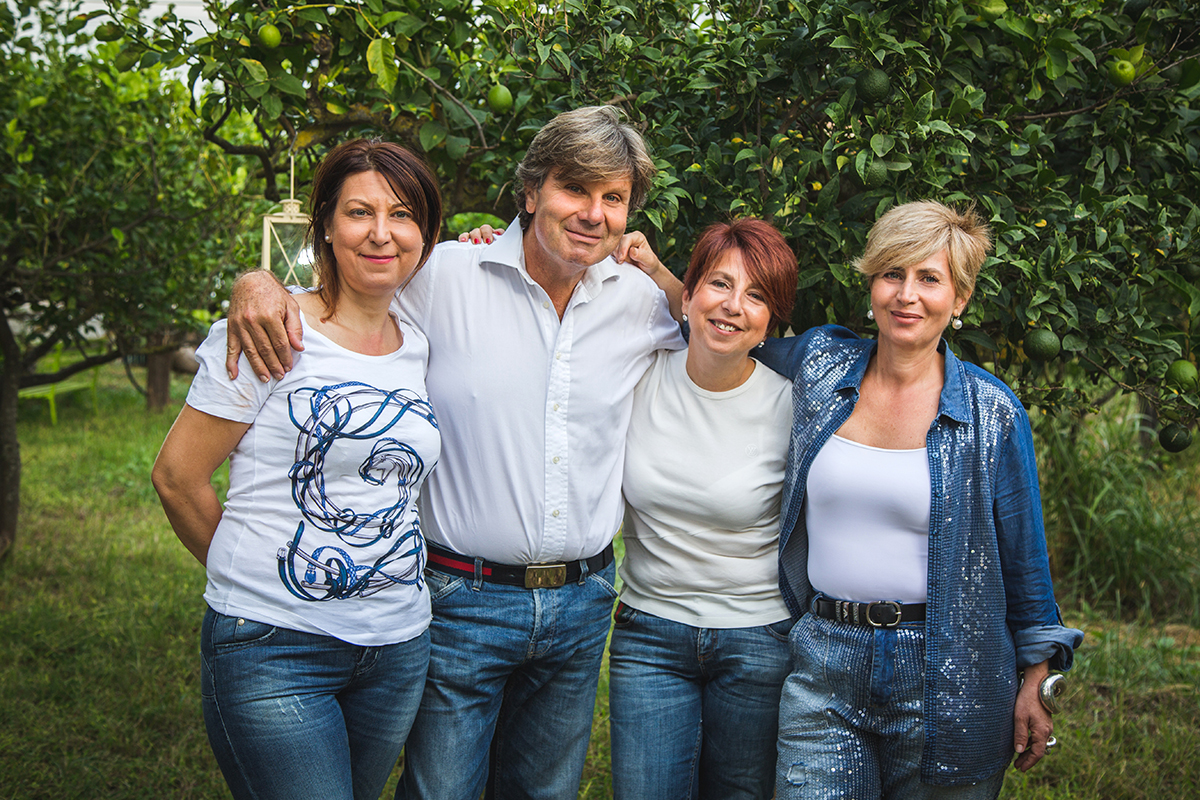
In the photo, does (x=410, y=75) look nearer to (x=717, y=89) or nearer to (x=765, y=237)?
(x=717, y=89)

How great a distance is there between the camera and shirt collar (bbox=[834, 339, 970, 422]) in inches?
78.5

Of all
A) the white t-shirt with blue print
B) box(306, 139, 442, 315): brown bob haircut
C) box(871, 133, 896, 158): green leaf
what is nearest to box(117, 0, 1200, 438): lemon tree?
box(871, 133, 896, 158): green leaf

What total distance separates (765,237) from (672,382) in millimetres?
443

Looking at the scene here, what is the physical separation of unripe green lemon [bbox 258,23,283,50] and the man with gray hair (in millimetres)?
722

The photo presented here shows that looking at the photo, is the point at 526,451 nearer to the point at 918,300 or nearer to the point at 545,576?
the point at 545,576

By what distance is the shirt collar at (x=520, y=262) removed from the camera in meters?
2.26

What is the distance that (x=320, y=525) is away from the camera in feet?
6.06

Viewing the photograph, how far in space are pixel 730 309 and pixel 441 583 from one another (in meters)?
0.95

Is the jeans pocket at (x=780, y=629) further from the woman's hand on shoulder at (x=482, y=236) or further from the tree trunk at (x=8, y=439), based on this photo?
the tree trunk at (x=8, y=439)

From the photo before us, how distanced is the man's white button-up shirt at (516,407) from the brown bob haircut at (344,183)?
8.8 inches

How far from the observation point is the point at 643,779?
226cm

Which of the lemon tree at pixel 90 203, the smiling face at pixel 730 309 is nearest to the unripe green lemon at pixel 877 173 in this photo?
the smiling face at pixel 730 309

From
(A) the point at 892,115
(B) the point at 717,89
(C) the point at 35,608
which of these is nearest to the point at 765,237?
(A) the point at 892,115

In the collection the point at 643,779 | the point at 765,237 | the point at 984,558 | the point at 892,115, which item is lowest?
the point at 643,779
